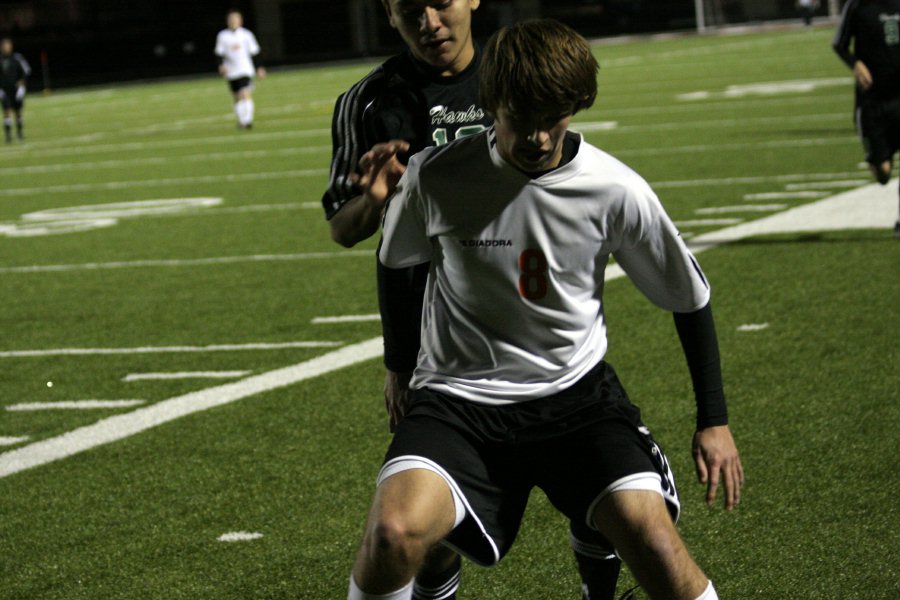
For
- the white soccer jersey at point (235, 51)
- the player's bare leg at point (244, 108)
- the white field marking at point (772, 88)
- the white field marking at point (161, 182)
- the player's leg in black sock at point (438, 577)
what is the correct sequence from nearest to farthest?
the player's leg in black sock at point (438, 577) < the white field marking at point (161, 182) < the white field marking at point (772, 88) < the player's bare leg at point (244, 108) < the white soccer jersey at point (235, 51)

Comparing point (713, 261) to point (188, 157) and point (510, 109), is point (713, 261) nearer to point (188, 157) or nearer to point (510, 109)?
point (510, 109)

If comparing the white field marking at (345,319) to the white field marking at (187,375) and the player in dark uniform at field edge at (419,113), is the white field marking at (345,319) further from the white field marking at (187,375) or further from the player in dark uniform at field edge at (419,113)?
the player in dark uniform at field edge at (419,113)

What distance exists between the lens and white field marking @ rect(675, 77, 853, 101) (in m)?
25.5

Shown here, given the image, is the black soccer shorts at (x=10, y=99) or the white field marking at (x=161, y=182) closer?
the white field marking at (x=161, y=182)

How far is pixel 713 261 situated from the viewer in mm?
10516

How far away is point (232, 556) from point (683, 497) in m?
1.54

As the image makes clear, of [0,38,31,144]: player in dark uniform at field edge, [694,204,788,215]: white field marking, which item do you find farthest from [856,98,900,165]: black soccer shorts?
[0,38,31,144]: player in dark uniform at field edge

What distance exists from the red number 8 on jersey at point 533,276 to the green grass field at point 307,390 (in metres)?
1.41

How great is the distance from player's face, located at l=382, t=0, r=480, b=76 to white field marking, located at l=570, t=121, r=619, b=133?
17.0 metres

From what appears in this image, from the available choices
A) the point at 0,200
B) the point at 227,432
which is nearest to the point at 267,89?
the point at 0,200

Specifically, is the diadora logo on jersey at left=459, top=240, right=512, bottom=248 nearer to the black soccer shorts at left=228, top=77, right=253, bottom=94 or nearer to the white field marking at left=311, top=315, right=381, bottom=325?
the white field marking at left=311, top=315, right=381, bottom=325

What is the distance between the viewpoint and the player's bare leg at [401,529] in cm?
322

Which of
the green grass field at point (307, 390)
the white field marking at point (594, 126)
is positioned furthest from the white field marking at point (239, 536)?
the white field marking at point (594, 126)

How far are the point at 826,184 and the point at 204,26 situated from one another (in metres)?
51.9
